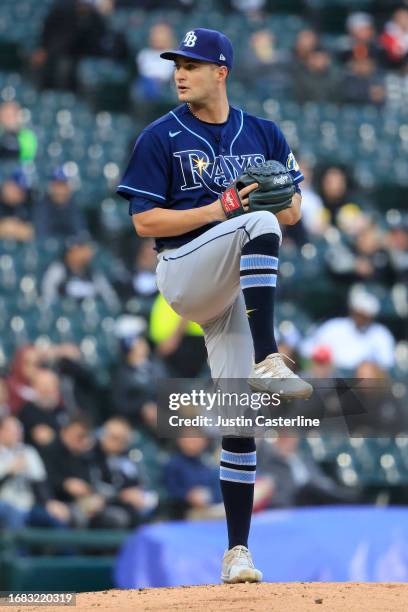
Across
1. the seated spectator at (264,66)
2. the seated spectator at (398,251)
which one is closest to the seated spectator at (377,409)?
the seated spectator at (398,251)

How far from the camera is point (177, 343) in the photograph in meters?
10.0

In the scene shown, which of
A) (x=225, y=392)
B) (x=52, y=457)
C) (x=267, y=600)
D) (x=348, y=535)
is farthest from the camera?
(x=52, y=457)

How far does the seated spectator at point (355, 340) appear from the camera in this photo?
1017cm

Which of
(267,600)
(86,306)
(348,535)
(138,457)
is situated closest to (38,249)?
(86,306)

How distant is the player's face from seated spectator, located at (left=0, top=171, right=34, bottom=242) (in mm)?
5458

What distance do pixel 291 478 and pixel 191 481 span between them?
2.33 ft

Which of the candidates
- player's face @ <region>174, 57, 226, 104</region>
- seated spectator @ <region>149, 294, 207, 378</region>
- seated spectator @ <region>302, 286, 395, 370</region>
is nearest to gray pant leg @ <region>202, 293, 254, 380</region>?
player's face @ <region>174, 57, 226, 104</region>

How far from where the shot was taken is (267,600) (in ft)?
16.6

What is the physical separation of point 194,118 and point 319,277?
18.6 feet

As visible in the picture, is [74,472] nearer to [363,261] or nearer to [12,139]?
[363,261]

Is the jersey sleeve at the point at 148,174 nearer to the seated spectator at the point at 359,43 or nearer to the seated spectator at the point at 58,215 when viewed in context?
the seated spectator at the point at 58,215

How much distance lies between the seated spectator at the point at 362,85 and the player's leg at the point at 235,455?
8.23 m

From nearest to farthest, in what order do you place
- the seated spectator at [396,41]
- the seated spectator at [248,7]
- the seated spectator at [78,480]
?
1. the seated spectator at [78,480]
2. the seated spectator at [396,41]
3. the seated spectator at [248,7]

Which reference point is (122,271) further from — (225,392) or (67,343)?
(225,392)
